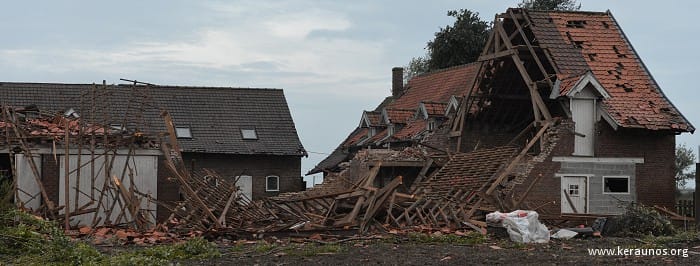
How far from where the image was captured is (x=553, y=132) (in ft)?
Answer: 124

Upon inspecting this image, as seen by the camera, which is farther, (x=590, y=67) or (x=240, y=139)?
(x=240, y=139)

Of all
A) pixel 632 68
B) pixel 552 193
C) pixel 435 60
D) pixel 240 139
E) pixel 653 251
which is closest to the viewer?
pixel 653 251

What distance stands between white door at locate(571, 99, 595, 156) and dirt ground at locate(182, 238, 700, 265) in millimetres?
10312

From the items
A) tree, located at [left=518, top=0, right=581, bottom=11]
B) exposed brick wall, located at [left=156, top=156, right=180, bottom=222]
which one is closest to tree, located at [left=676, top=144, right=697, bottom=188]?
tree, located at [left=518, top=0, right=581, bottom=11]

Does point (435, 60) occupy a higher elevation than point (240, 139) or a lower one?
higher

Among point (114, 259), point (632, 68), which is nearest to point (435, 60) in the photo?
point (632, 68)

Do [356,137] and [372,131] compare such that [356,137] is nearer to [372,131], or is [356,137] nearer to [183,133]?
[372,131]

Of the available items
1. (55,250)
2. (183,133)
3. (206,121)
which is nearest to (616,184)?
(55,250)

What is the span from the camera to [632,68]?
1583 inches

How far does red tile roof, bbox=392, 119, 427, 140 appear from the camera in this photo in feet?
167

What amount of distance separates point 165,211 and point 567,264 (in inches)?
680

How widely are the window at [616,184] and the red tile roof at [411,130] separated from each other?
13.5 meters

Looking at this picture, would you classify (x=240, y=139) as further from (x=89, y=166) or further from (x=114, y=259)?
(x=114, y=259)

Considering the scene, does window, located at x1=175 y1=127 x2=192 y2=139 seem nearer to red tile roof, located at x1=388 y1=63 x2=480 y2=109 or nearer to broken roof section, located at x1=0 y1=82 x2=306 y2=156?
broken roof section, located at x1=0 y1=82 x2=306 y2=156
